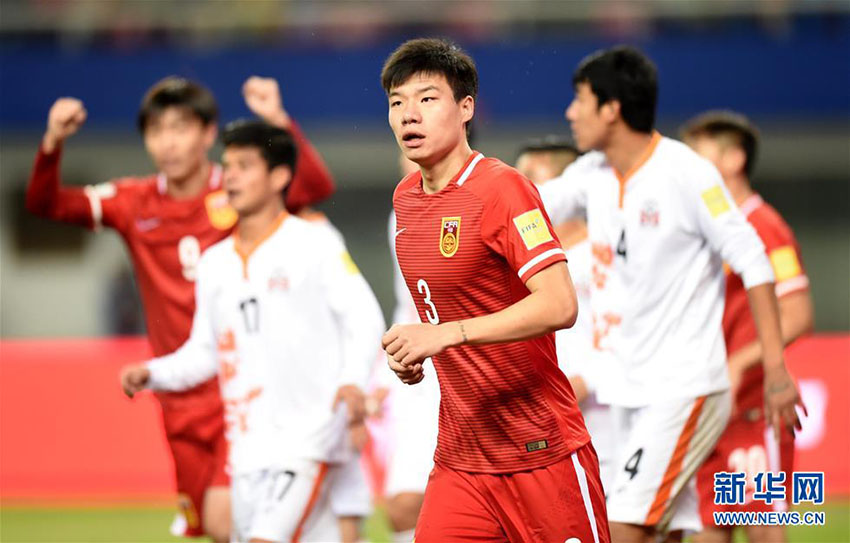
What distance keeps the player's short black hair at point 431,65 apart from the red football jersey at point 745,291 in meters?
3.03

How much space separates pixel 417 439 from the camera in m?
7.14

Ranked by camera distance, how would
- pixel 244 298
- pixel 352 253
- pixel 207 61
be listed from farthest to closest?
pixel 352 253 < pixel 207 61 < pixel 244 298

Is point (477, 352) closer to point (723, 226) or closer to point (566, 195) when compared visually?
point (723, 226)

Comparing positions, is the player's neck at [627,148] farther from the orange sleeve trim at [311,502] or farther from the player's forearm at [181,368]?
the player's forearm at [181,368]

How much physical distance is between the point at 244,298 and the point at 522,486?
220cm

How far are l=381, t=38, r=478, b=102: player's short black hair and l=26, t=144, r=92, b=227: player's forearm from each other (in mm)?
3144

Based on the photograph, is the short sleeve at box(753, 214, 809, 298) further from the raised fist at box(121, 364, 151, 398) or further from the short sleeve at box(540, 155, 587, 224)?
the raised fist at box(121, 364, 151, 398)

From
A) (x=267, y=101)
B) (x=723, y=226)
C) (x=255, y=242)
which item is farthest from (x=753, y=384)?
(x=267, y=101)

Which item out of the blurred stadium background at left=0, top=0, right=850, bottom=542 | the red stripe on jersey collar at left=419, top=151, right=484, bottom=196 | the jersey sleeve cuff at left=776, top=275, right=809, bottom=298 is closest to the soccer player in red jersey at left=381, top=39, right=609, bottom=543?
the red stripe on jersey collar at left=419, top=151, right=484, bottom=196

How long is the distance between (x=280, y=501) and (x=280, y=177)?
61.2 inches

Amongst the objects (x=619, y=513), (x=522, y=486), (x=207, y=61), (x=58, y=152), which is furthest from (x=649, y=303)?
(x=207, y=61)

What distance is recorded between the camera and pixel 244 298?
6336 mm

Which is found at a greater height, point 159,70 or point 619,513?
point 159,70

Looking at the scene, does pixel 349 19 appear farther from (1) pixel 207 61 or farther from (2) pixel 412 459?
(2) pixel 412 459
